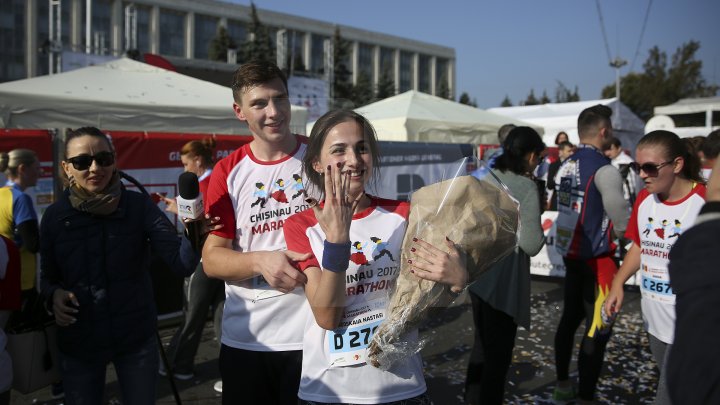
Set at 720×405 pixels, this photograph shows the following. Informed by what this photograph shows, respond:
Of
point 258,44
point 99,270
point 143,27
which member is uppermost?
point 143,27

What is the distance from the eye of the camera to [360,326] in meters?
1.80

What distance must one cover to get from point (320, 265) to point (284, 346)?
66cm

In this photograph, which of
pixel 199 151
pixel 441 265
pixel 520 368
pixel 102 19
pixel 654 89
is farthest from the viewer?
pixel 102 19

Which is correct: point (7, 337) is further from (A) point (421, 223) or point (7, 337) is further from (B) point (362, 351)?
(A) point (421, 223)

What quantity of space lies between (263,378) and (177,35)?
71.2 meters

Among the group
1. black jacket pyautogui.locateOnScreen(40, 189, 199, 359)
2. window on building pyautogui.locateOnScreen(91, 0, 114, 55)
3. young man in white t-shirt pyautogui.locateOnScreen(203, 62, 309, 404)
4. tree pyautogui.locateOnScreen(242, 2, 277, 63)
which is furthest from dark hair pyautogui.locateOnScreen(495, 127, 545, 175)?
window on building pyautogui.locateOnScreen(91, 0, 114, 55)

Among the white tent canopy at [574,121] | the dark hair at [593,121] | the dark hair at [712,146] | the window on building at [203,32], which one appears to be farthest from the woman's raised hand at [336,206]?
the window on building at [203,32]

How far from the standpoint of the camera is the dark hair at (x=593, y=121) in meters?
4.31

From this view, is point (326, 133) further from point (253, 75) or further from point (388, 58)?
point (388, 58)

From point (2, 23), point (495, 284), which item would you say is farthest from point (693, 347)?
point (2, 23)

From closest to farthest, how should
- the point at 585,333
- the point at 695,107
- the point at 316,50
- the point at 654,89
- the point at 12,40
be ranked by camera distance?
the point at 585,333, the point at 695,107, the point at 654,89, the point at 12,40, the point at 316,50

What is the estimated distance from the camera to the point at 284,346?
2.32m

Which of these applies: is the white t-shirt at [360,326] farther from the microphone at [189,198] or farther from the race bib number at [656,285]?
the race bib number at [656,285]

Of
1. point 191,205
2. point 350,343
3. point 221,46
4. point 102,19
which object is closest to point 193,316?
point 191,205
